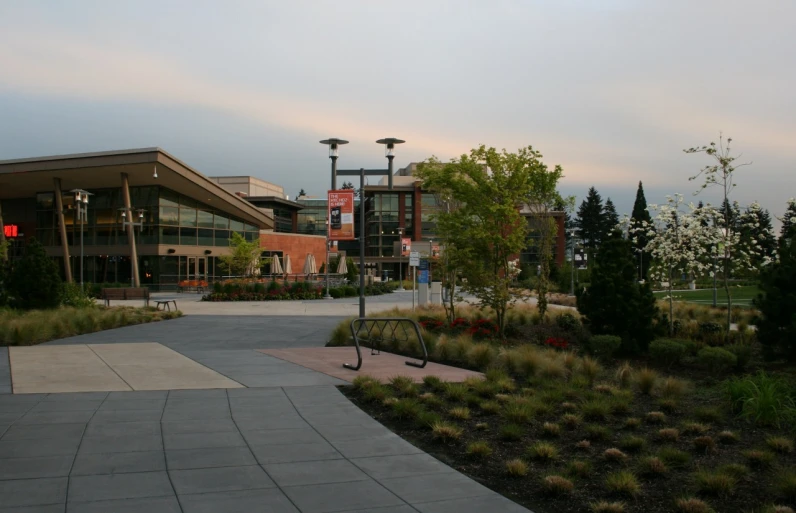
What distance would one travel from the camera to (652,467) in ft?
18.3

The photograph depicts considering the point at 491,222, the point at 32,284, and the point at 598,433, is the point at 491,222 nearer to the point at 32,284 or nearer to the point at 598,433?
the point at 598,433

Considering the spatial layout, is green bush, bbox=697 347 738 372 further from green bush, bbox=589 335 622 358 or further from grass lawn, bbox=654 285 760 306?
grass lawn, bbox=654 285 760 306

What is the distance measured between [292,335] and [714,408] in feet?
39.7

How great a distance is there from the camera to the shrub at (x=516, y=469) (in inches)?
221

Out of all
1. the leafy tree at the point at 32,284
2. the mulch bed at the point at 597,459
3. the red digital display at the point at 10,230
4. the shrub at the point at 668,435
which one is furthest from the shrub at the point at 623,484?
the red digital display at the point at 10,230

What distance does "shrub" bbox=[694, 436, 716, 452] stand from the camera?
246 inches

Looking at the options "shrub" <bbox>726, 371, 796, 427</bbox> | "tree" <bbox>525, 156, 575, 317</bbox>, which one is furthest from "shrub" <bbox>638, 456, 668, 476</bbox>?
"tree" <bbox>525, 156, 575, 317</bbox>

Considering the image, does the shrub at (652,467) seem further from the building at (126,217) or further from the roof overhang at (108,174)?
the building at (126,217)

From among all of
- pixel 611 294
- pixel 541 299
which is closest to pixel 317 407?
pixel 611 294

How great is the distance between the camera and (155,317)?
22.8 metres

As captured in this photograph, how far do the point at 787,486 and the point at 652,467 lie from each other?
1.02 m

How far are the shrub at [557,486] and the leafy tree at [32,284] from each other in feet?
68.3

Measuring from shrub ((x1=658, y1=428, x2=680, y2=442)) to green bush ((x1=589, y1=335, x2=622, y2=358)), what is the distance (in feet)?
19.3

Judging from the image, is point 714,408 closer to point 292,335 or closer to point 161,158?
point 292,335
